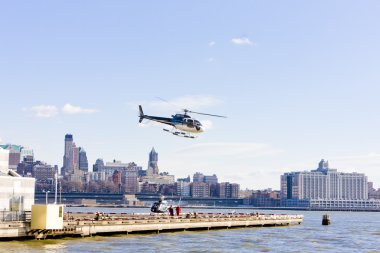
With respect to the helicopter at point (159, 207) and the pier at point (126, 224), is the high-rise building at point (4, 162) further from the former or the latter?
the helicopter at point (159, 207)

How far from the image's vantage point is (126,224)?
86.4 meters

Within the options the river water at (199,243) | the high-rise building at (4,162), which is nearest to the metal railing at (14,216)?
the river water at (199,243)

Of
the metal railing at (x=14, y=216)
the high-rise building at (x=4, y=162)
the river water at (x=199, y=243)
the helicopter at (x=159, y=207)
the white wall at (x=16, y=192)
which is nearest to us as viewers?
the river water at (x=199, y=243)

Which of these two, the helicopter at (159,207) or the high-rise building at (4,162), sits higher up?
the high-rise building at (4,162)

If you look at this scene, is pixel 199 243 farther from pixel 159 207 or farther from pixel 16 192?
pixel 159 207

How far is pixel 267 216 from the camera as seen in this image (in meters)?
126

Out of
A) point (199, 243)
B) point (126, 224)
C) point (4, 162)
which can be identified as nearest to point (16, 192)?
point (4, 162)

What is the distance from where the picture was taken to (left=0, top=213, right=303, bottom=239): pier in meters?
70.3

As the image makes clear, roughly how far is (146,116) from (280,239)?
33.5m

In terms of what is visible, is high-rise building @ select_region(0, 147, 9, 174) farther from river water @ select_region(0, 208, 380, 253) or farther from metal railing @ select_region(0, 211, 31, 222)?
river water @ select_region(0, 208, 380, 253)

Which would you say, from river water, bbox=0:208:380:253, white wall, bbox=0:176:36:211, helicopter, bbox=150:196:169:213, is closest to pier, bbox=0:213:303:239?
river water, bbox=0:208:380:253

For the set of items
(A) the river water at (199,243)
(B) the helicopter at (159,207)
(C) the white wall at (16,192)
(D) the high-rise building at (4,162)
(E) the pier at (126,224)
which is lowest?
(A) the river water at (199,243)

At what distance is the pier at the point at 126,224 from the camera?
70.3 metres

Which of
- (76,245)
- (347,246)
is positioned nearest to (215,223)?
(347,246)
